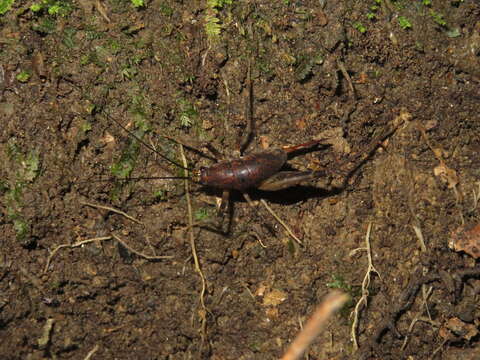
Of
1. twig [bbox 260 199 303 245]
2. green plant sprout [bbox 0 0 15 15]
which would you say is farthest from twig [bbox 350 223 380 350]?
green plant sprout [bbox 0 0 15 15]

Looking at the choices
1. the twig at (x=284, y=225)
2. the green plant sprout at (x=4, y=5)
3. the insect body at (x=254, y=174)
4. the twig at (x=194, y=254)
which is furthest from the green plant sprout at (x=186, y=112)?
the green plant sprout at (x=4, y=5)

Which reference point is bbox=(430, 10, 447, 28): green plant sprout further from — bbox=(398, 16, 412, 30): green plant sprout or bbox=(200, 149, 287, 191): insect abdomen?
bbox=(200, 149, 287, 191): insect abdomen

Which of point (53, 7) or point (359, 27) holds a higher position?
point (53, 7)

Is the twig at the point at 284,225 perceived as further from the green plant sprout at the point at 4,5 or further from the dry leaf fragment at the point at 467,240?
the green plant sprout at the point at 4,5

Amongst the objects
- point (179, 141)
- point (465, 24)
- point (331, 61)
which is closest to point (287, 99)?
point (331, 61)

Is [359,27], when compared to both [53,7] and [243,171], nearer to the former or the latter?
[243,171]

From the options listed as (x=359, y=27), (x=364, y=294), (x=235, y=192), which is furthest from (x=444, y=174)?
(x=235, y=192)
